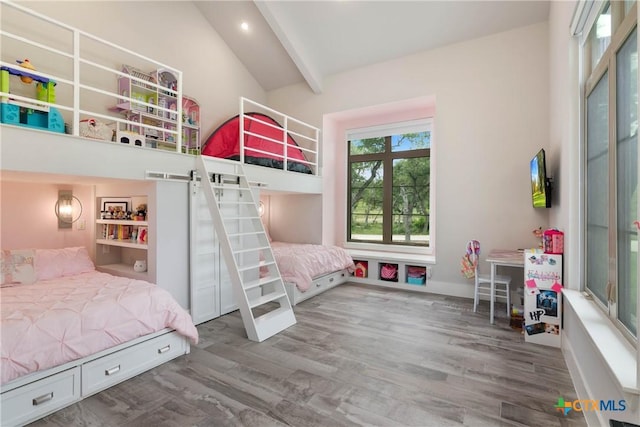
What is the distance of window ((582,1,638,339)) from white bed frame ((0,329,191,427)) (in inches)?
116

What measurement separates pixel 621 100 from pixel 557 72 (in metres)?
1.74

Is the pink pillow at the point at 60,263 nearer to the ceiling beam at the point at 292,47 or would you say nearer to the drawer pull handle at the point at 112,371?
the drawer pull handle at the point at 112,371

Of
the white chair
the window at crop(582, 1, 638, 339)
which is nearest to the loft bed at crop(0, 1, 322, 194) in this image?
the white chair

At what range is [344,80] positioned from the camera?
5.17 m

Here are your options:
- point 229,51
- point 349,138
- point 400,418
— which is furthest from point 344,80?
point 400,418

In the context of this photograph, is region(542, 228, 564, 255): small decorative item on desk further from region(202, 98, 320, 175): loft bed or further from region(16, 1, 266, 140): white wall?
region(16, 1, 266, 140): white wall

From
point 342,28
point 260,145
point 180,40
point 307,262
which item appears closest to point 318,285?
point 307,262

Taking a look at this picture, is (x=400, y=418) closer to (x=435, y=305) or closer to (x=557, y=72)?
(x=435, y=305)

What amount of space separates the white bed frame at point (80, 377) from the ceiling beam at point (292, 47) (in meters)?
4.21

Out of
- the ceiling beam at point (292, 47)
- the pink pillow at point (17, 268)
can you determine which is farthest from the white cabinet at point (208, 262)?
the ceiling beam at point (292, 47)

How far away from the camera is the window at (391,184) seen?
204 inches

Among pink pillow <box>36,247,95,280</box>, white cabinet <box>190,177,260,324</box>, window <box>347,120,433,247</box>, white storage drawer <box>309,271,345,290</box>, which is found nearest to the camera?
pink pillow <box>36,247,95,280</box>

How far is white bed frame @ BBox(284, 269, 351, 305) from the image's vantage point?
3.87 meters

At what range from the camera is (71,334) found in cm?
188
